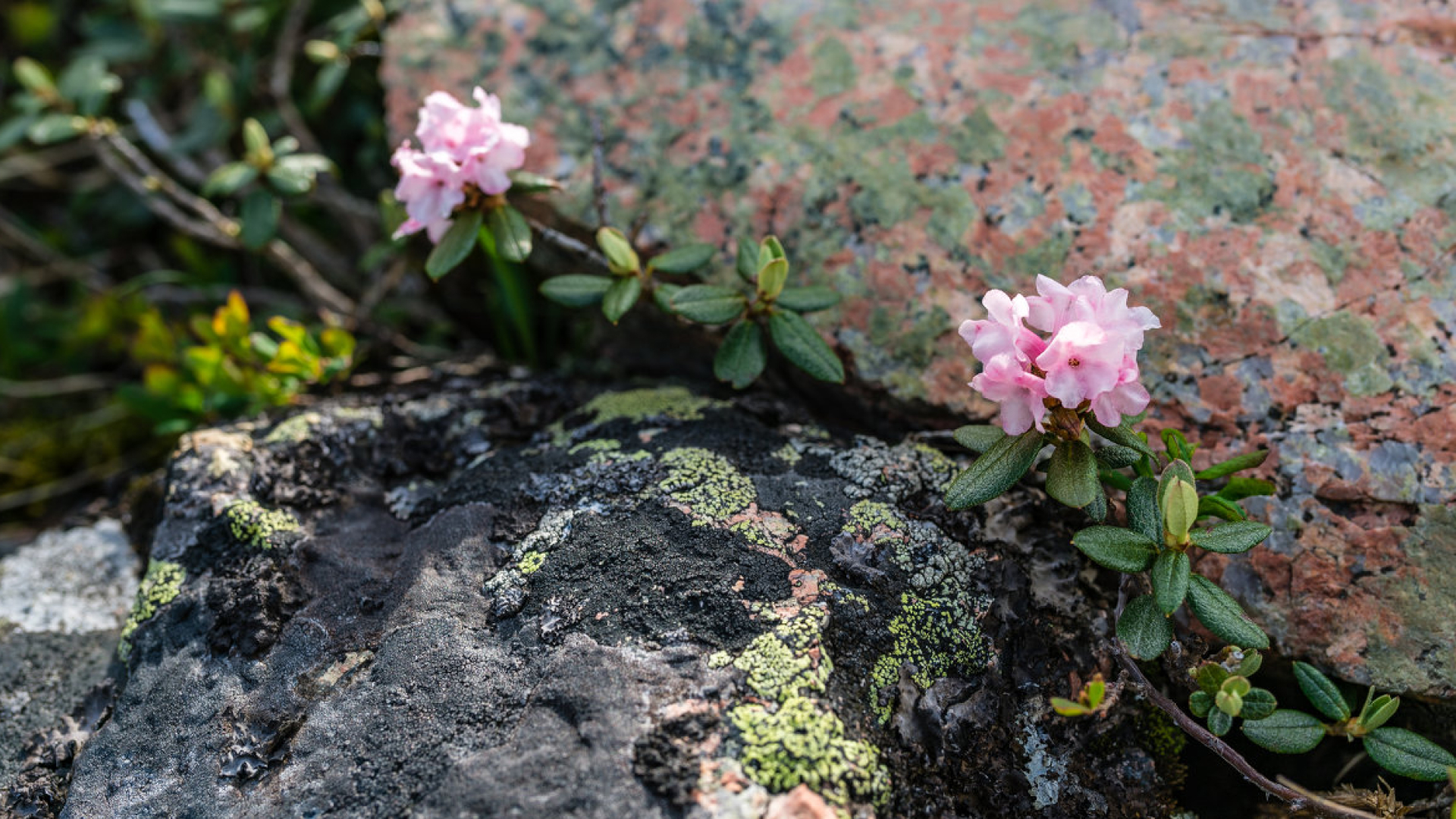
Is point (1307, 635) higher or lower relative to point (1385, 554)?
lower

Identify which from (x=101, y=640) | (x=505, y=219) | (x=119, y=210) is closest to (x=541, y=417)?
(x=505, y=219)

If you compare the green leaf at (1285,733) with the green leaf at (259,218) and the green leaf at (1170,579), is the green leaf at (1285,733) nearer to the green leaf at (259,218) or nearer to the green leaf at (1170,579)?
the green leaf at (1170,579)

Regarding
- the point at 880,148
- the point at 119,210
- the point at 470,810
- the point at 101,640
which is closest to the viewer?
the point at 470,810

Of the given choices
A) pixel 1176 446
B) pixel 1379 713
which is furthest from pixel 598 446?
pixel 1379 713

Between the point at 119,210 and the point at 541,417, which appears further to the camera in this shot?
the point at 119,210

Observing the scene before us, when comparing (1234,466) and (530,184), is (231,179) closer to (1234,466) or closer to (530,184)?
(530,184)

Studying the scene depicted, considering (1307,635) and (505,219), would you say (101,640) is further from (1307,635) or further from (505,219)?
(1307,635)

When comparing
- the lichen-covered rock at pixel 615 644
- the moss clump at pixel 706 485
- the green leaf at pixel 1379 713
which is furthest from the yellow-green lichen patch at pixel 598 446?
the green leaf at pixel 1379 713
